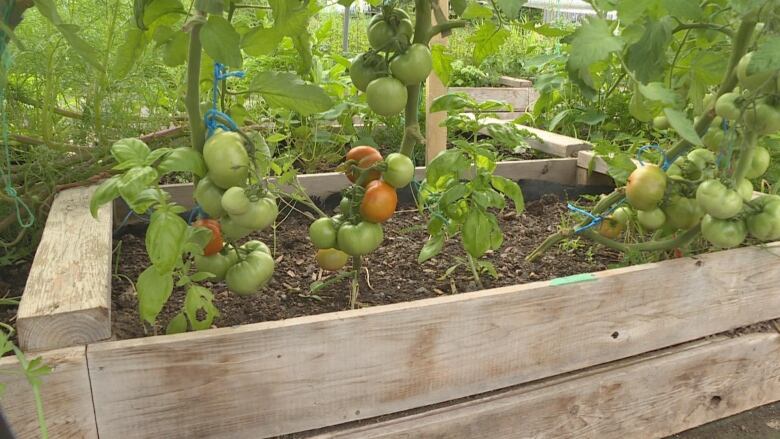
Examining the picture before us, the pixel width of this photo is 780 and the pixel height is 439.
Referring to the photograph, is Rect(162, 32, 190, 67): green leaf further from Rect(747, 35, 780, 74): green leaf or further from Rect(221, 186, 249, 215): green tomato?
Rect(747, 35, 780, 74): green leaf

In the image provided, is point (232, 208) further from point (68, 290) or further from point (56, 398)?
point (56, 398)

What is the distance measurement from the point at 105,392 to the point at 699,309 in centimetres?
147

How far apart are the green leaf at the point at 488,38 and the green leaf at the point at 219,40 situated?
68 centimetres

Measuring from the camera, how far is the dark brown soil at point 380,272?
152cm

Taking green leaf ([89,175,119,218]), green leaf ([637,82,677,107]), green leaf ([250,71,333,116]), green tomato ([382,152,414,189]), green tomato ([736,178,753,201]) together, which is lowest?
green tomato ([736,178,753,201])

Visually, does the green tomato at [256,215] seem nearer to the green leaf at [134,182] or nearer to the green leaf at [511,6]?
the green leaf at [134,182]

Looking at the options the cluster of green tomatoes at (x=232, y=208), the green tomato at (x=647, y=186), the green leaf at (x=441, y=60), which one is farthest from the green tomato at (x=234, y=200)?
the green tomato at (x=647, y=186)

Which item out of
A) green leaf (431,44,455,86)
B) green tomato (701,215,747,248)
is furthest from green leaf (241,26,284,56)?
→ green tomato (701,215,747,248)

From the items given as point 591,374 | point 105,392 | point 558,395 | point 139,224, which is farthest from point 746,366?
point 139,224

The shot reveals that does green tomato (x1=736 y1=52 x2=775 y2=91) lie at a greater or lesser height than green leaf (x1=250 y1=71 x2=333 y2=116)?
lesser

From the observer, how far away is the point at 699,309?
176 cm

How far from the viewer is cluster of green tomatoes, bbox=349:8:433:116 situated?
52.0 inches

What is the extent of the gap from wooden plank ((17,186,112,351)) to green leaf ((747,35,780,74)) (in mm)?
1281

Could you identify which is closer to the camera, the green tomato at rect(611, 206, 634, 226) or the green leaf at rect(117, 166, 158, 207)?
the green leaf at rect(117, 166, 158, 207)
